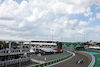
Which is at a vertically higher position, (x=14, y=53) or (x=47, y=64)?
(x=14, y=53)

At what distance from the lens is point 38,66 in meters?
23.7

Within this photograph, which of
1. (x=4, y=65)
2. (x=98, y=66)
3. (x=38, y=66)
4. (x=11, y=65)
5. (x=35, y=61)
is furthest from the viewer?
(x=35, y=61)

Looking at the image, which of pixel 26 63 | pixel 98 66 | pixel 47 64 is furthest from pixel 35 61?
pixel 98 66

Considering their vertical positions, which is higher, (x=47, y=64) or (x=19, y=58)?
(x=19, y=58)

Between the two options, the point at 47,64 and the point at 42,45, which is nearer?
the point at 47,64

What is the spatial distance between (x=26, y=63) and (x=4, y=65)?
6.01 metres

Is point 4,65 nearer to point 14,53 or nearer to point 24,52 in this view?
point 14,53

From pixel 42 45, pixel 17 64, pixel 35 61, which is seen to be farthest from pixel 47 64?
pixel 42 45

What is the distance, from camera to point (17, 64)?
69.9 feet

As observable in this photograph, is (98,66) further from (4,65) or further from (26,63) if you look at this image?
(4,65)

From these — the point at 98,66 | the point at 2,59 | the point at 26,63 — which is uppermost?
the point at 2,59

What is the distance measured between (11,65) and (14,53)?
2347 mm

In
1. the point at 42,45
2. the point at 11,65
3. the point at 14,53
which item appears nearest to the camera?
the point at 11,65

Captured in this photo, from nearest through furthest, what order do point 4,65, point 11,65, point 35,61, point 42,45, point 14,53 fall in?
point 4,65 → point 11,65 → point 14,53 → point 35,61 → point 42,45
